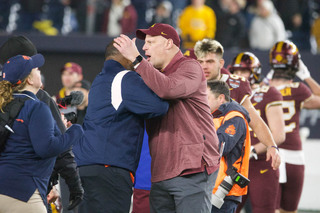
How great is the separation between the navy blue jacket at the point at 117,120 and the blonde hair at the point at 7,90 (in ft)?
1.82

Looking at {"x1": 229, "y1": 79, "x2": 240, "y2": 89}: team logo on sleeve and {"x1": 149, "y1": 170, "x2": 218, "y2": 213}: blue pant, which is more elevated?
{"x1": 229, "y1": 79, "x2": 240, "y2": 89}: team logo on sleeve

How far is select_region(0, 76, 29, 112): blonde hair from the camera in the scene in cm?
411

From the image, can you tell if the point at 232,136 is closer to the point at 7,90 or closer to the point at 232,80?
the point at 232,80

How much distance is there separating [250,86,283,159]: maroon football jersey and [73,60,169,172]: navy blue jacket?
2.25 meters

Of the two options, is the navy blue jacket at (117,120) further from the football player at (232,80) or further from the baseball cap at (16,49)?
the football player at (232,80)

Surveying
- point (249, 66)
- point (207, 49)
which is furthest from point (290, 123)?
point (207, 49)

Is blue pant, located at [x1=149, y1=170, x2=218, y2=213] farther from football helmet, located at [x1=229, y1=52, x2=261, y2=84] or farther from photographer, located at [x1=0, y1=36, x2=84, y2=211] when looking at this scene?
football helmet, located at [x1=229, y1=52, x2=261, y2=84]

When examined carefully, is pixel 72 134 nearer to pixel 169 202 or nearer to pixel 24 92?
pixel 24 92

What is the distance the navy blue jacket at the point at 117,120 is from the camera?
164 inches

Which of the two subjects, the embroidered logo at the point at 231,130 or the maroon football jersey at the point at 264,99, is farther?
the maroon football jersey at the point at 264,99

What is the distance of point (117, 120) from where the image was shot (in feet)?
14.2

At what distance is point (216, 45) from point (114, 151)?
2.11m

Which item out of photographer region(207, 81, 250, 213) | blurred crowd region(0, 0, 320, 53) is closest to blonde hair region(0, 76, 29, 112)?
photographer region(207, 81, 250, 213)

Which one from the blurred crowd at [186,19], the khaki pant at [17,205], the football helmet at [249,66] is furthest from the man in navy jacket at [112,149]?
the blurred crowd at [186,19]
